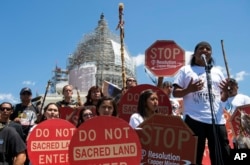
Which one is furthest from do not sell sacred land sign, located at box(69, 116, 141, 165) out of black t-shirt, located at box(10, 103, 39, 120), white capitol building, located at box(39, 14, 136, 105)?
white capitol building, located at box(39, 14, 136, 105)

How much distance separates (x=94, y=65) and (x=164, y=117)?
7733cm

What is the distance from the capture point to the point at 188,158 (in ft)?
13.6

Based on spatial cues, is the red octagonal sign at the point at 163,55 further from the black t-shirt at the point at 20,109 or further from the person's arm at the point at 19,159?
the person's arm at the point at 19,159

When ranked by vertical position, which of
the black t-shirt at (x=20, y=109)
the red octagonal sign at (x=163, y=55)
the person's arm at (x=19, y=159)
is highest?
the red octagonal sign at (x=163, y=55)

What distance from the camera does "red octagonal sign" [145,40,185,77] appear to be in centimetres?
723

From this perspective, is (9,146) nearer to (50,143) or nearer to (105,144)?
(50,143)

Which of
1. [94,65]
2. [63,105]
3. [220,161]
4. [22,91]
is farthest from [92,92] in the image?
[94,65]

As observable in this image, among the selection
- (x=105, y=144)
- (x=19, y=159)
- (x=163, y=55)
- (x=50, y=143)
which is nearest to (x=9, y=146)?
(x=19, y=159)

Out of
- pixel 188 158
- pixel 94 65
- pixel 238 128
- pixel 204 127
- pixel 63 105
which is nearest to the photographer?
pixel 188 158

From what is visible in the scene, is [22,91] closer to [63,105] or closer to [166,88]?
[63,105]

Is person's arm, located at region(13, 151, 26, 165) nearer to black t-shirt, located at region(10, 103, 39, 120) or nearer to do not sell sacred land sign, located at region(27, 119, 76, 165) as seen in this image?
do not sell sacred land sign, located at region(27, 119, 76, 165)

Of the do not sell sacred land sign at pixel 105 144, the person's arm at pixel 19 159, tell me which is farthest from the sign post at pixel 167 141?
the person's arm at pixel 19 159

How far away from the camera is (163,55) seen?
23.9 ft

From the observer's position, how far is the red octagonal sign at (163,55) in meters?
7.23
